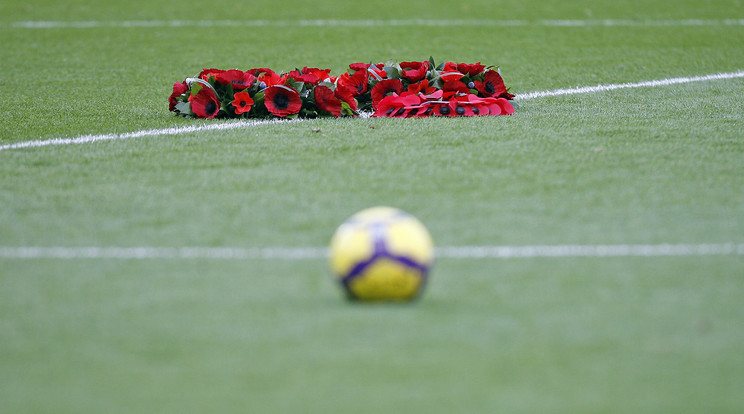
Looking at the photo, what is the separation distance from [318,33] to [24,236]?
992 centimetres

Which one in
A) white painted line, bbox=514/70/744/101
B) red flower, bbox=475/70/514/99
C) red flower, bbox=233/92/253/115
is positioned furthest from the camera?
white painted line, bbox=514/70/744/101

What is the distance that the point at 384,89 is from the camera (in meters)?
8.02

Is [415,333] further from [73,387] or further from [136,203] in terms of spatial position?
[136,203]

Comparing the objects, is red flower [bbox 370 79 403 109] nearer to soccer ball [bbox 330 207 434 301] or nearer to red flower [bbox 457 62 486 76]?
red flower [bbox 457 62 486 76]

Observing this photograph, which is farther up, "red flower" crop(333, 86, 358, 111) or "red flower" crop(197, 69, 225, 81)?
"red flower" crop(197, 69, 225, 81)

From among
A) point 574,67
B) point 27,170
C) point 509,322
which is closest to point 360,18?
point 574,67

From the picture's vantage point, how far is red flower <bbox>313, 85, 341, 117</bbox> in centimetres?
786

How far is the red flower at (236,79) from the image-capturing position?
7.81 meters

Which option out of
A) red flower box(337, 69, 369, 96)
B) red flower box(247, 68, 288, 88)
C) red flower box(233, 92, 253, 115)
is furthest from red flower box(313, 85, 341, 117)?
red flower box(233, 92, 253, 115)

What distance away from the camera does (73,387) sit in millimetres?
2969

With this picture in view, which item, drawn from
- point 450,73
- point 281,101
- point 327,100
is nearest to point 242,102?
point 281,101

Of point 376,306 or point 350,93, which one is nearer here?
point 376,306

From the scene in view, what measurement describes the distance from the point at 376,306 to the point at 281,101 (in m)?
4.41

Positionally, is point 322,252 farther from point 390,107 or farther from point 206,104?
point 206,104
